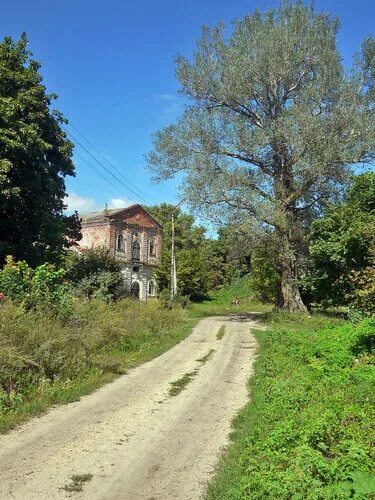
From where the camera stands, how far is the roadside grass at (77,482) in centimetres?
509

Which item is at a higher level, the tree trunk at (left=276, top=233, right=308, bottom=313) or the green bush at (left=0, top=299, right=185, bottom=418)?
the tree trunk at (left=276, top=233, right=308, bottom=313)

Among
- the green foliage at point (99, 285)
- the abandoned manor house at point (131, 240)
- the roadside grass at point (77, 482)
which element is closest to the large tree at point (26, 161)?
the green foliage at point (99, 285)

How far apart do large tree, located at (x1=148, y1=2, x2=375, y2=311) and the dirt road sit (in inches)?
696

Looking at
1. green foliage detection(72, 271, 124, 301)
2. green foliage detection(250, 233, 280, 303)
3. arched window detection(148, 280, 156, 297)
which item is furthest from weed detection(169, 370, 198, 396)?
arched window detection(148, 280, 156, 297)

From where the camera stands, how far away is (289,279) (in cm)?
2897

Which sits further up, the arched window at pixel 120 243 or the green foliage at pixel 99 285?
the arched window at pixel 120 243

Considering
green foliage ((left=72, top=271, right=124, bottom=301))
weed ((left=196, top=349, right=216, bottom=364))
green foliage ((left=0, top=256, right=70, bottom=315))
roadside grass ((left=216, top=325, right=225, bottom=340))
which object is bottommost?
weed ((left=196, top=349, right=216, bottom=364))

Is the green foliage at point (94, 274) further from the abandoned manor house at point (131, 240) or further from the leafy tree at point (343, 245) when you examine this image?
the abandoned manor house at point (131, 240)

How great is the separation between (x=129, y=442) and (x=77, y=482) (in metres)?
1.50

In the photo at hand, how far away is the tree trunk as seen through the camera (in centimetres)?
2836

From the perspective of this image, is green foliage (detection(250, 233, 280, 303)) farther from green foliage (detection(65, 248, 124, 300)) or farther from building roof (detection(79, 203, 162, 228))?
building roof (detection(79, 203, 162, 228))

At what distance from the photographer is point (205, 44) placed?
2930 cm

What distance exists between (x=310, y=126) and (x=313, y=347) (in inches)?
631

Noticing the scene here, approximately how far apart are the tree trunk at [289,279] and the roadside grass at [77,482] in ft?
78.5
